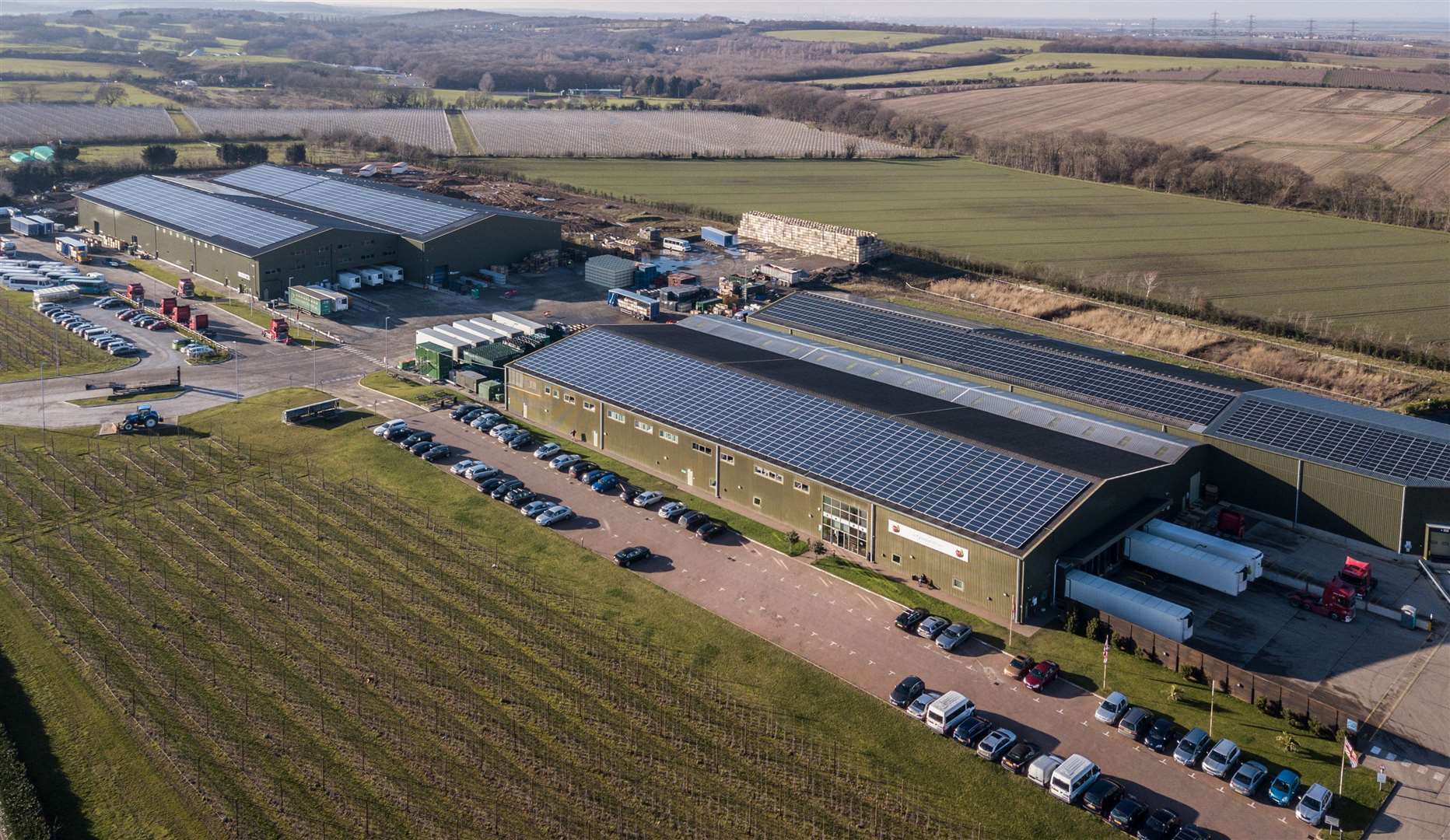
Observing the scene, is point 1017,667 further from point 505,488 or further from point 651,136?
point 651,136

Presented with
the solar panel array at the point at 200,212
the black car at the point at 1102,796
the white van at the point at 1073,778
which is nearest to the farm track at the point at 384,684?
the white van at the point at 1073,778

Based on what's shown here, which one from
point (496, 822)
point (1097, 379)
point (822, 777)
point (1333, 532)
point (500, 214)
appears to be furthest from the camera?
point (500, 214)

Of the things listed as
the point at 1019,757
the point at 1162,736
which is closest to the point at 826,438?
the point at 1019,757

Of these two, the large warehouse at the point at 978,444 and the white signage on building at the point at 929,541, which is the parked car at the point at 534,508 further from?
the white signage on building at the point at 929,541

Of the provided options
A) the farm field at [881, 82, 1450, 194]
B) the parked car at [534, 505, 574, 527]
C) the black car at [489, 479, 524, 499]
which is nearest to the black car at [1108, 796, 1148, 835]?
the parked car at [534, 505, 574, 527]

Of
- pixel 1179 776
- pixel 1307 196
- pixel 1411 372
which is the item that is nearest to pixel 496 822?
pixel 1179 776

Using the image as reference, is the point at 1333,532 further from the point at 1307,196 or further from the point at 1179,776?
the point at 1307,196

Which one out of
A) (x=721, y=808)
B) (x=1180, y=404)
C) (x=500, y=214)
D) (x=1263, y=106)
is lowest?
(x=721, y=808)
